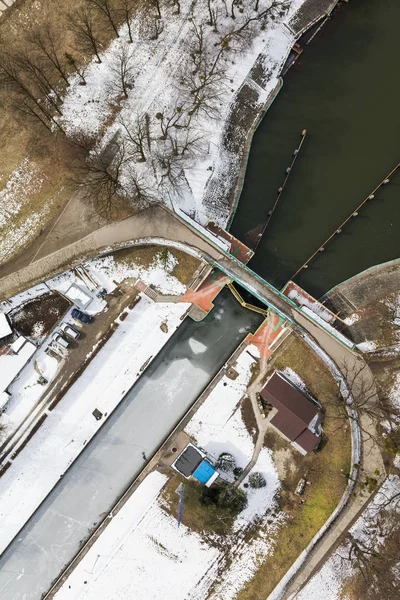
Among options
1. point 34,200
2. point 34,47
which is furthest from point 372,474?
point 34,47

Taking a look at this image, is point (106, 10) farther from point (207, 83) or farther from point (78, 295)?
point (78, 295)

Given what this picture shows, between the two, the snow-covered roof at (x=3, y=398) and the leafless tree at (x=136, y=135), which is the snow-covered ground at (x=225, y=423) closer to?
the snow-covered roof at (x=3, y=398)

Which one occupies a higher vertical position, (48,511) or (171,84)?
(171,84)

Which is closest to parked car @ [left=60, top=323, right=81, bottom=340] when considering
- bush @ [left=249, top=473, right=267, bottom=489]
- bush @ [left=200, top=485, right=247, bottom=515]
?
bush @ [left=200, top=485, right=247, bottom=515]

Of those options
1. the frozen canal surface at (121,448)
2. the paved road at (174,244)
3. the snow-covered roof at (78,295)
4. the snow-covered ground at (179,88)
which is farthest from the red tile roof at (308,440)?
the snow-covered roof at (78,295)

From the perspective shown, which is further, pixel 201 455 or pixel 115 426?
pixel 115 426

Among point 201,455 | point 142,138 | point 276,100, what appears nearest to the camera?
point 201,455

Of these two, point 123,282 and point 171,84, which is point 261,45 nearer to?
point 171,84
